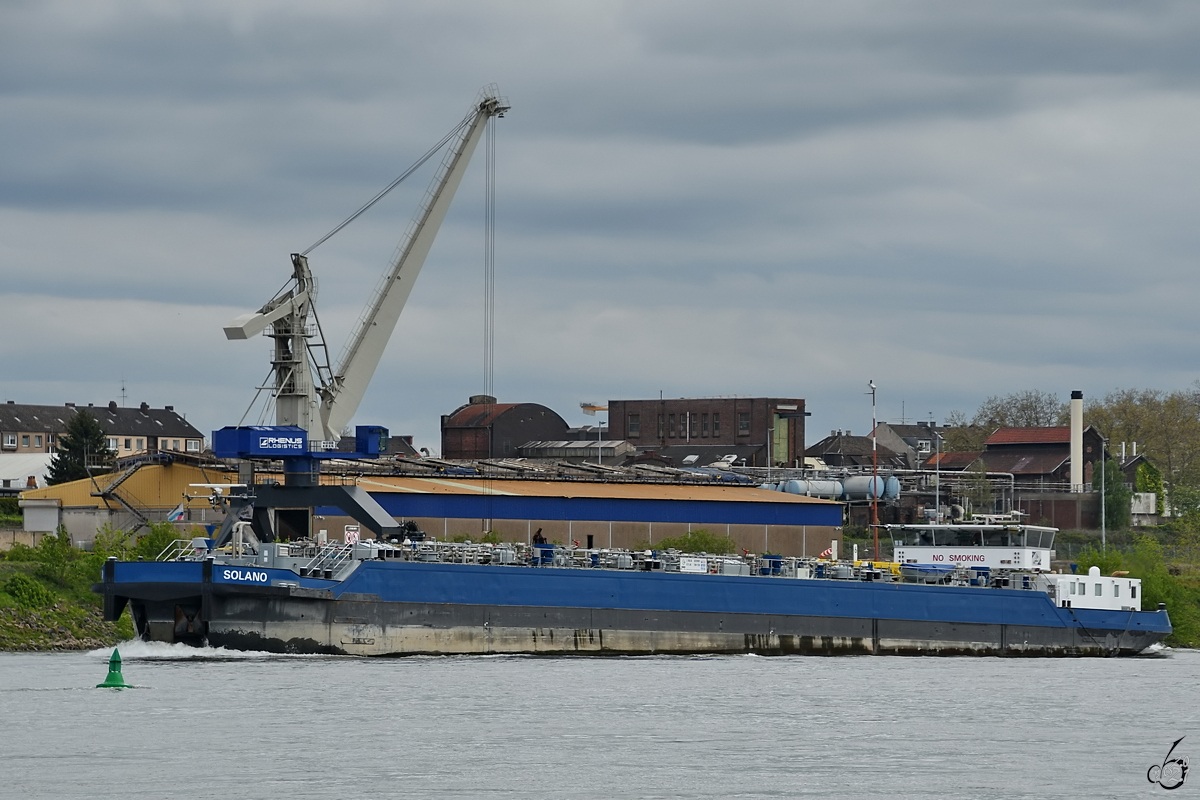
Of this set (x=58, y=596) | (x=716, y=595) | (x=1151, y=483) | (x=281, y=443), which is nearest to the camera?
(x=281, y=443)

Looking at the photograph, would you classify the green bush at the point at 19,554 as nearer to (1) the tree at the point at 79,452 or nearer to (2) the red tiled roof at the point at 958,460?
(1) the tree at the point at 79,452

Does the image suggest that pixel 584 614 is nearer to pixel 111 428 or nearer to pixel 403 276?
pixel 403 276

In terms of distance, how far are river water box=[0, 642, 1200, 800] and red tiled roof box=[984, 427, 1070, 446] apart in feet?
303

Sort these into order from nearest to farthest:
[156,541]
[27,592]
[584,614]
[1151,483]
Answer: [584,614]
[27,592]
[156,541]
[1151,483]

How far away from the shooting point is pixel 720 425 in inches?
5896

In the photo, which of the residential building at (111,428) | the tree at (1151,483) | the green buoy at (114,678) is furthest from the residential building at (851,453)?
the green buoy at (114,678)

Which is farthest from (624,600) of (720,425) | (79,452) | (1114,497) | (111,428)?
(111,428)

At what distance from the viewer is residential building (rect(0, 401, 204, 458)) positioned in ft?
552

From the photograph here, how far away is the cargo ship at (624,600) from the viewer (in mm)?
56812

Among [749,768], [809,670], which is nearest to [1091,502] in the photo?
[809,670]

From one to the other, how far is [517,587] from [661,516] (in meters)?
35.9

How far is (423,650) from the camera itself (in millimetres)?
59531

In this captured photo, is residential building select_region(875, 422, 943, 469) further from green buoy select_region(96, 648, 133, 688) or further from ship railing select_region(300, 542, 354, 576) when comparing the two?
green buoy select_region(96, 648, 133, 688)

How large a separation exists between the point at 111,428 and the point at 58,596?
101m
